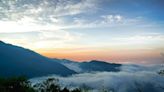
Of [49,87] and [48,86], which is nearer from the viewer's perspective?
[49,87]

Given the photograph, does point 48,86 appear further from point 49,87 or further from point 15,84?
point 15,84

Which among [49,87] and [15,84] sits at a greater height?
[15,84]

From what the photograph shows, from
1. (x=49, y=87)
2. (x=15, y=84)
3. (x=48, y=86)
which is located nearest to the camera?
(x=15, y=84)

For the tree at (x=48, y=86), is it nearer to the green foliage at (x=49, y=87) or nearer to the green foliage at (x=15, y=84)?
the green foliage at (x=49, y=87)

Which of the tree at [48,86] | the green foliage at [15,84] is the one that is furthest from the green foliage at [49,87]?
the green foliage at [15,84]

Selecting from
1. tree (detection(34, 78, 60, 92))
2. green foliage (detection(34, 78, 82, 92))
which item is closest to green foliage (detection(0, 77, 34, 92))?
green foliage (detection(34, 78, 82, 92))

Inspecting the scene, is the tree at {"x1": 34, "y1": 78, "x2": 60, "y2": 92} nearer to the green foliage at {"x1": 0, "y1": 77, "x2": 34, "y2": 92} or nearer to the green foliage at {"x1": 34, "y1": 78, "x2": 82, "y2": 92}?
the green foliage at {"x1": 34, "y1": 78, "x2": 82, "y2": 92}

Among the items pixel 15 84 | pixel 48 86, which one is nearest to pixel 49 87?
pixel 48 86

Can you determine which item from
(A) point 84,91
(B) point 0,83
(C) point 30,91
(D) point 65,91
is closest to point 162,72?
(A) point 84,91

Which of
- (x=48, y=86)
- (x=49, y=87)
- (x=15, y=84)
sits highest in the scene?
(x=15, y=84)

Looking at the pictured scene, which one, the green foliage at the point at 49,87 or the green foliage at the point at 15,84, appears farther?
the green foliage at the point at 49,87

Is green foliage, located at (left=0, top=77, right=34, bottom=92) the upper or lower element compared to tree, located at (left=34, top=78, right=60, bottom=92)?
upper

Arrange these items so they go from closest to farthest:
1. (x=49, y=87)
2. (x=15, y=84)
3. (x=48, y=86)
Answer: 1. (x=15, y=84)
2. (x=49, y=87)
3. (x=48, y=86)

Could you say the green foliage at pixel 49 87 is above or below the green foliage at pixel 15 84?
below
